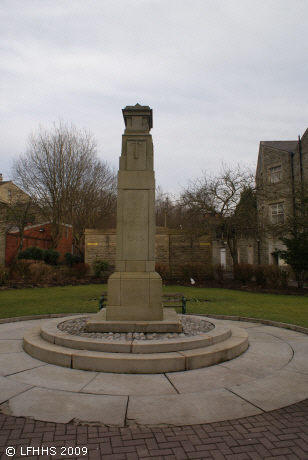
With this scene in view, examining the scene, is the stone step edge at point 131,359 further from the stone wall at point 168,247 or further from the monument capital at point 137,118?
the stone wall at point 168,247

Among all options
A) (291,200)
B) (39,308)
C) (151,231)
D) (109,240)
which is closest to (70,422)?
(151,231)

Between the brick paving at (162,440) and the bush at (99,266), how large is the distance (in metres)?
19.1

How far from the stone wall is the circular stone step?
17.5m

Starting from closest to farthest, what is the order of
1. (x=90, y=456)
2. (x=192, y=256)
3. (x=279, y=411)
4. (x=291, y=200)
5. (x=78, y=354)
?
(x=90, y=456), (x=279, y=411), (x=78, y=354), (x=192, y=256), (x=291, y=200)

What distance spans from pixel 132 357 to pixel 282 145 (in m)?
28.1

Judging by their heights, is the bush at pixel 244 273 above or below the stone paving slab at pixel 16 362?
above

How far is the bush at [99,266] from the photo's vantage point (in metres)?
22.2

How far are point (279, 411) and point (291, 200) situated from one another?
23964 mm

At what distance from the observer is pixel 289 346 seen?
6004 mm

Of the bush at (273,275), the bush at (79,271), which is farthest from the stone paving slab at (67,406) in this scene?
the bush at (79,271)

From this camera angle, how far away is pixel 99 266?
72.7 feet

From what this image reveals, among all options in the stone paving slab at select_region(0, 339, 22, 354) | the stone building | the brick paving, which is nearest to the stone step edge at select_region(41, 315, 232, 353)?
the stone paving slab at select_region(0, 339, 22, 354)

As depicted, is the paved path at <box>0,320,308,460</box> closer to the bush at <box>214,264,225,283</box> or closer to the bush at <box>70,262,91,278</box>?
the bush at <box>214,264,225,283</box>

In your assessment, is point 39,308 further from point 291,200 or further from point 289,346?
point 291,200
